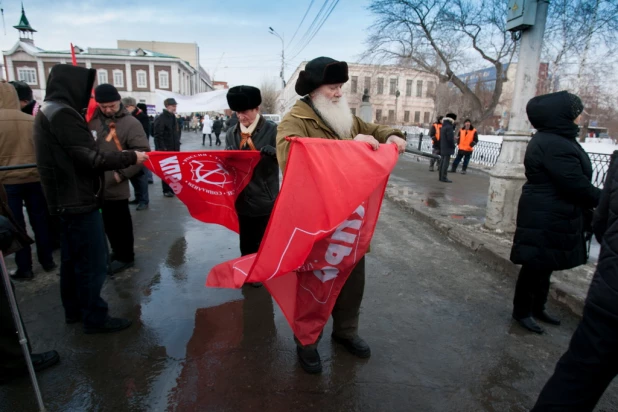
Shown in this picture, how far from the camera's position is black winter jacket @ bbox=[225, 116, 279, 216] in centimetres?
358

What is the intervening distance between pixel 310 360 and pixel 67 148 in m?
2.26

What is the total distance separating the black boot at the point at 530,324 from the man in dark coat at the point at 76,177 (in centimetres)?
342

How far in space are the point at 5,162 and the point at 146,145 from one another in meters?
1.33

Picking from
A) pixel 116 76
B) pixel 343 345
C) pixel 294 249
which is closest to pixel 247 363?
pixel 343 345

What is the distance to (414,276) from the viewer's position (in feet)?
14.1

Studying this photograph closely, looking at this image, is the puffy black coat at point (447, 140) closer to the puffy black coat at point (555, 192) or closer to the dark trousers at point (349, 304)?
the puffy black coat at point (555, 192)

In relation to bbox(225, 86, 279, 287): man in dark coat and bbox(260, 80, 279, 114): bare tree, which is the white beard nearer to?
bbox(225, 86, 279, 287): man in dark coat

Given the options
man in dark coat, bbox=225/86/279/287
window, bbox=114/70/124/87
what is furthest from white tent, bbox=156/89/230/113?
window, bbox=114/70/124/87

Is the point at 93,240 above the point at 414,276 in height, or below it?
above

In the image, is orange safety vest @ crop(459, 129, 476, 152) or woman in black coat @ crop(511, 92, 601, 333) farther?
orange safety vest @ crop(459, 129, 476, 152)

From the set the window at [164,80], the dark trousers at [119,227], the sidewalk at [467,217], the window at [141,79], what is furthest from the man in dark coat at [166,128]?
the window at [141,79]

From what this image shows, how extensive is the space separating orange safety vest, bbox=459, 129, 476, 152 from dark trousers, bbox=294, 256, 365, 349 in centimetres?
1124

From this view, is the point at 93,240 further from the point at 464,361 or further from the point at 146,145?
the point at 464,361

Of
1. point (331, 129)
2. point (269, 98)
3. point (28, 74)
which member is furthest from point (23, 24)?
point (331, 129)
